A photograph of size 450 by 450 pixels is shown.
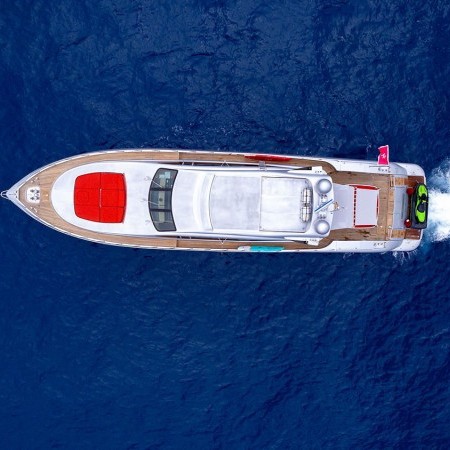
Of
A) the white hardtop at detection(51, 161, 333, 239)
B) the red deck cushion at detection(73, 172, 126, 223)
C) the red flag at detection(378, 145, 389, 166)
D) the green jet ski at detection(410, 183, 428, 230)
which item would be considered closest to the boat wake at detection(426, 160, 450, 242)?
the green jet ski at detection(410, 183, 428, 230)

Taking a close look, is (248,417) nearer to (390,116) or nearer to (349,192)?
(349,192)

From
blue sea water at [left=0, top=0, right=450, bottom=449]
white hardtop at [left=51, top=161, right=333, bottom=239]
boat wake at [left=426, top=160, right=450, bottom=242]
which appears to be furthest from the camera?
boat wake at [left=426, top=160, right=450, bottom=242]

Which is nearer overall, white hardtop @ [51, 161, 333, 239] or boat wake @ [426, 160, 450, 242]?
white hardtop @ [51, 161, 333, 239]

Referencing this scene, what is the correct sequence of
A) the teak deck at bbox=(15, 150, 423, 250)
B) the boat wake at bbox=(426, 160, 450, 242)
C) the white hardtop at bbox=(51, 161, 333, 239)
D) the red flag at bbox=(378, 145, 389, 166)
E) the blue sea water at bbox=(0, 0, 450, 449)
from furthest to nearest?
the boat wake at bbox=(426, 160, 450, 242) → the blue sea water at bbox=(0, 0, 450, 449) → the red flag at bbox=(378, 145, 389, 166) → the teak deck at bbox=(15, 150, 423, 250) → the white hardtop at bbox=(51, 161, 333, 239)

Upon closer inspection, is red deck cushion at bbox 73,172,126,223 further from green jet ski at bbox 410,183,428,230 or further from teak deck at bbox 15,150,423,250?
green jet ski at bbox 410,183,428,230

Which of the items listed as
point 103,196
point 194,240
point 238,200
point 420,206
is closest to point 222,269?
point 194,240

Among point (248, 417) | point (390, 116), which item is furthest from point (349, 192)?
point (248, 417)
